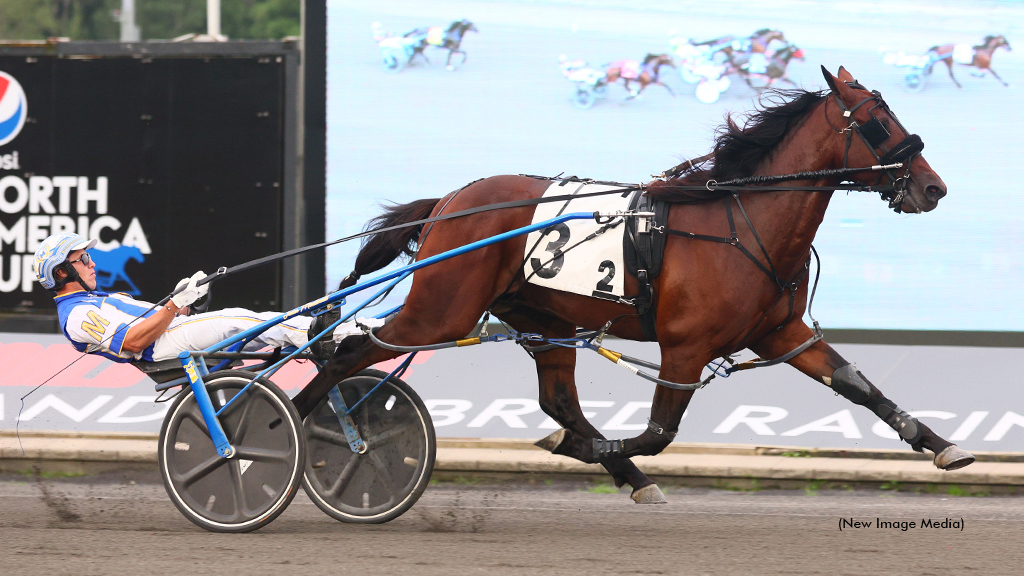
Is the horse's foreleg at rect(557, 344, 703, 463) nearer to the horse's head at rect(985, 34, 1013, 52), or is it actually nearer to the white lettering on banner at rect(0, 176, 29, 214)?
the horse's head at rect(985, 34, 1013, 52)

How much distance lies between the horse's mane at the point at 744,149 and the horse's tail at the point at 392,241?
1.21m

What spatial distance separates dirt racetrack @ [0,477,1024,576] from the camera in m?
4.19

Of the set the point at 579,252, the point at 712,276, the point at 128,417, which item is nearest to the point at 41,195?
the point at 128,417

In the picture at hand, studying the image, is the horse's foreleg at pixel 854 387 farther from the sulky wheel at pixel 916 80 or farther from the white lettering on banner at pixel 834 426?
the sulky wheel at pixel 916 80

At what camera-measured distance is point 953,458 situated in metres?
4.38

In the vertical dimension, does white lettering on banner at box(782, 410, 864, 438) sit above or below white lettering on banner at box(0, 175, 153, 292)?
below

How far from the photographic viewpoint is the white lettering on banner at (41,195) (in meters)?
8.30

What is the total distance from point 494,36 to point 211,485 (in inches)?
177

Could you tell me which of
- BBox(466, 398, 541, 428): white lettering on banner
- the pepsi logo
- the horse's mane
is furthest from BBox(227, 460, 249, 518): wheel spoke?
the pepsi logo

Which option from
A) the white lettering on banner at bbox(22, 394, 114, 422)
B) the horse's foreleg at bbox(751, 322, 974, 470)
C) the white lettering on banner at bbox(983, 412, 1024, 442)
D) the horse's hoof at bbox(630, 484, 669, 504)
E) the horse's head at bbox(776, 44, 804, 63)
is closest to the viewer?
the horse's foreleg at bbox(751, 322, 974, 470)

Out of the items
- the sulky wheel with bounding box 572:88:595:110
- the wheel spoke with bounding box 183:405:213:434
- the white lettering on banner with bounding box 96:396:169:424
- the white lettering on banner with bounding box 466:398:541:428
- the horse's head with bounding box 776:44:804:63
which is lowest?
the white lettering on banner with bounding box 96:396:169:424

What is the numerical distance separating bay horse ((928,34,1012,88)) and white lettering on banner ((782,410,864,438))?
110 inches

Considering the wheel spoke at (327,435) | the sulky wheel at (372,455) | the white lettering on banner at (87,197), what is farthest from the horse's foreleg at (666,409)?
the white lettering on banner at (87,197)

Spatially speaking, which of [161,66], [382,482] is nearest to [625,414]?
[382,482]
